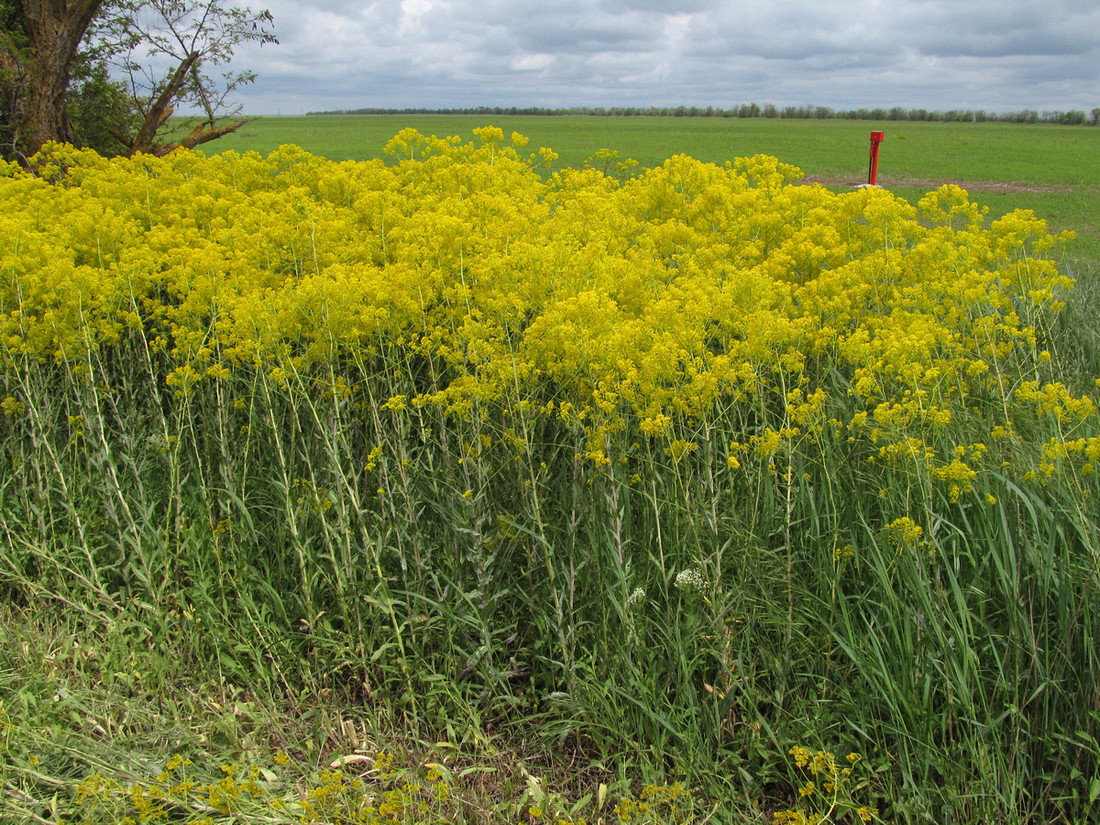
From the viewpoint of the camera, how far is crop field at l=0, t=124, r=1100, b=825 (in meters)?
2.45

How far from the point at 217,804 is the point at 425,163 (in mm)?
5193

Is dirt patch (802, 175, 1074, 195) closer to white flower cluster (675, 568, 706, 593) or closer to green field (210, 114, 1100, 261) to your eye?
green field (210, 114, 1100, 261)

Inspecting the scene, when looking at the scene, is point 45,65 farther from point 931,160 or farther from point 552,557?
point 931,160

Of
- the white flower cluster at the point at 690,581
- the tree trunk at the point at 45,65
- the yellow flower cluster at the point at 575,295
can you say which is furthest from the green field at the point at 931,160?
the white flower cluster at the point at 690,581

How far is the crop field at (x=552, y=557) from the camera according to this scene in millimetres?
2453

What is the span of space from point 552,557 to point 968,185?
3092 centimetres

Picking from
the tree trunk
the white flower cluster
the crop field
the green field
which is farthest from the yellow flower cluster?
the green field

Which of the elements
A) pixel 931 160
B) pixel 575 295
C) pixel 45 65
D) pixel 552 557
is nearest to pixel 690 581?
pixel 552 557

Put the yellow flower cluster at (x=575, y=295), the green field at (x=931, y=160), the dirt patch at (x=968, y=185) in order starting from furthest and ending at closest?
the dirt patch at (x=968, y=185) → the green field at (x=931, y=160) → the yellow flower cluster at (x=575, y=295)

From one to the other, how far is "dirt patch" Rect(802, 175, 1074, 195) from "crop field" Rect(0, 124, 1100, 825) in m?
24.3

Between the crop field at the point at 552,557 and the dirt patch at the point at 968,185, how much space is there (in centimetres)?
2434

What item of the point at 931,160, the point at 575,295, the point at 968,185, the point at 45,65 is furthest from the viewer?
the point at 931,160

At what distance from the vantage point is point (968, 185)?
28156 millimetres

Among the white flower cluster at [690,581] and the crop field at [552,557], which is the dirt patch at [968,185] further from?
the white flower cluster at [690,581]
